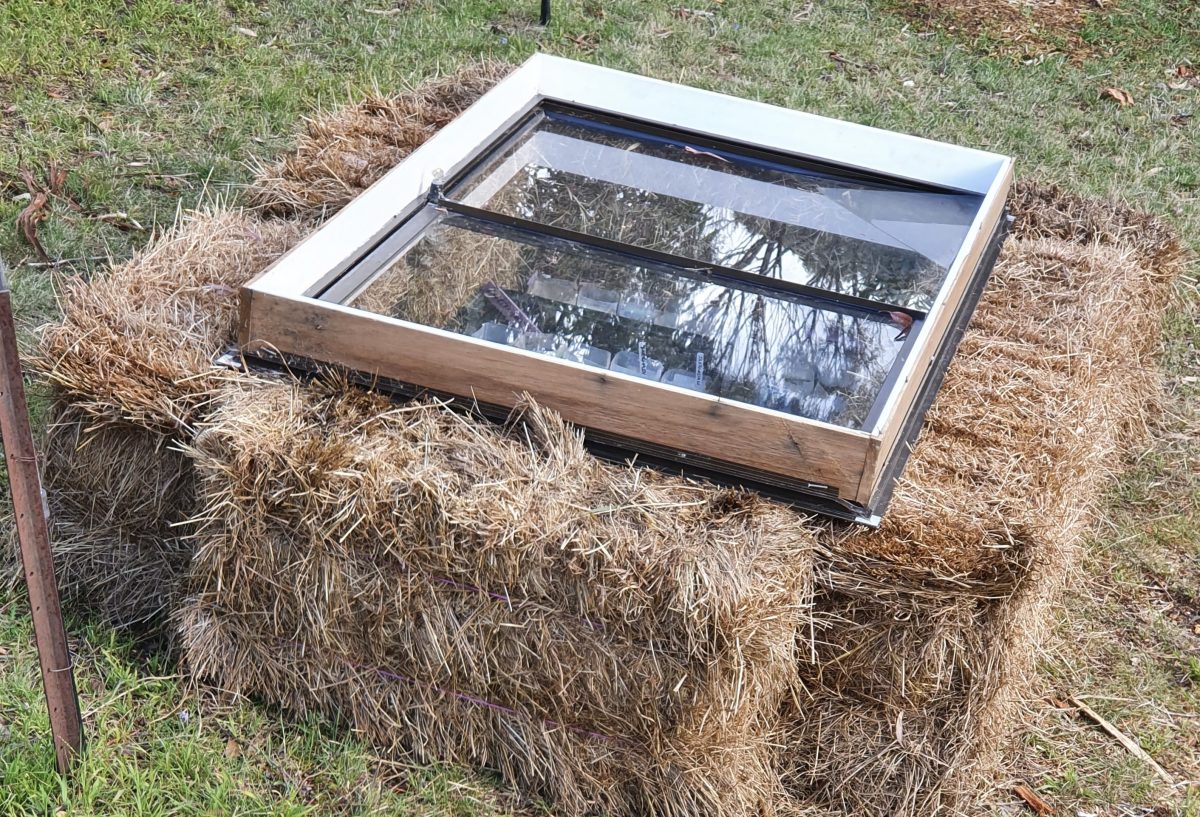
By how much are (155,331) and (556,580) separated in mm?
1276

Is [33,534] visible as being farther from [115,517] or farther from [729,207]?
[729,207]

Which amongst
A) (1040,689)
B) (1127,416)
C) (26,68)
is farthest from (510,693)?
(26,68)

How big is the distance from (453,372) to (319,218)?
1266 millimetres

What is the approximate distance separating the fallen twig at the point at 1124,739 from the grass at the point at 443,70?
0.03 m

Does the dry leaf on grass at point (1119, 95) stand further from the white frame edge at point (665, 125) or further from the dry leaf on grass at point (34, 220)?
the dry leaf on grass at point (34, 220)

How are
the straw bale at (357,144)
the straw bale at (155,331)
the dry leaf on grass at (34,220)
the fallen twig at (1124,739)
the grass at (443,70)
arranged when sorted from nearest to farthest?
the grass at (443,70)
the straw bale at (155,331)
the fallen twig at (1124,739)
the straw bale at (357,144)
the dry leaf on grass at (34,220)

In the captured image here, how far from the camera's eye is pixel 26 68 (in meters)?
5.54

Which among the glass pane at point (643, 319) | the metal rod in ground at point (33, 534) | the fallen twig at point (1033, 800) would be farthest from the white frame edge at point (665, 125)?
the fallen twig at point (1033, 800)

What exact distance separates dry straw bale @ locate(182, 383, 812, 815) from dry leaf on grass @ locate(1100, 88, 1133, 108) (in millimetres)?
5300

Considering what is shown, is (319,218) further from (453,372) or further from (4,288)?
(4,288)

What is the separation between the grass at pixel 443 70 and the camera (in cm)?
275

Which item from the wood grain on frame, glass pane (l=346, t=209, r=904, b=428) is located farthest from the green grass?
glass pane (l=346, t=209, r=904, b=428)

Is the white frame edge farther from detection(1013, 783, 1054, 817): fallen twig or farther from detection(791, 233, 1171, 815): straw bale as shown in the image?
detection(1013, 783, 1054, 817): fallen twig

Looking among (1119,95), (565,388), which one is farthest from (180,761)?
(1119,95)
